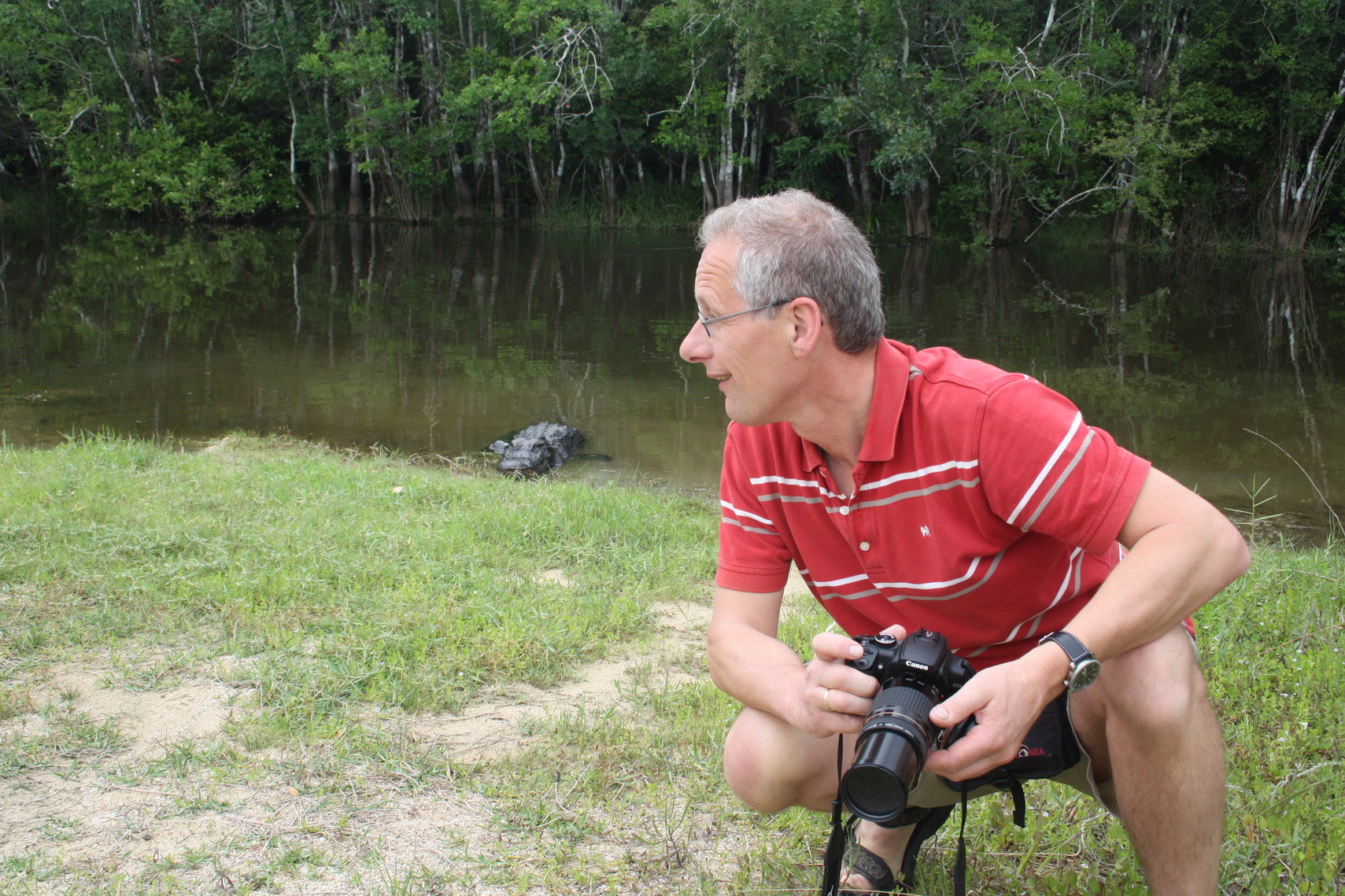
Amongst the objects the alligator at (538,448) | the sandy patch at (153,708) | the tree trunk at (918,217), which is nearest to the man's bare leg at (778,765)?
the sandy patch at (153,708)

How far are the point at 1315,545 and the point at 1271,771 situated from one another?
3300 mm

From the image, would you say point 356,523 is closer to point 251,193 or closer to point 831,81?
point 831,81

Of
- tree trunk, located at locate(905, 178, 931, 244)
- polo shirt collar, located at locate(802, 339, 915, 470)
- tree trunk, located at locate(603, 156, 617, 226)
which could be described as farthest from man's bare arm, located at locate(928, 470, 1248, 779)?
tree trunk, located at locate(603, 156, 617, 226)

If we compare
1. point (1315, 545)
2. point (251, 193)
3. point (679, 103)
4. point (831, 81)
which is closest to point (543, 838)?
point (1315, 545)

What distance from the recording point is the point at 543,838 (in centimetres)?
241

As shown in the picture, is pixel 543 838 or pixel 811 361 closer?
pixel 811 361

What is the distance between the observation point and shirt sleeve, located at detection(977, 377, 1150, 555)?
Answer: 1.83 meters

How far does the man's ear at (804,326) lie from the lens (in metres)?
1.97

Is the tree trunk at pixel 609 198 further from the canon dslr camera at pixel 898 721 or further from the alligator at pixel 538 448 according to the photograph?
the canon dslr camera at pixel 898 721

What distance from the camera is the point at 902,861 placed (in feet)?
7.38

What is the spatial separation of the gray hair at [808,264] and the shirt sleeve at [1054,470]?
29 cm

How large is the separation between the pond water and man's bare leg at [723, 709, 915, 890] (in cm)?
451

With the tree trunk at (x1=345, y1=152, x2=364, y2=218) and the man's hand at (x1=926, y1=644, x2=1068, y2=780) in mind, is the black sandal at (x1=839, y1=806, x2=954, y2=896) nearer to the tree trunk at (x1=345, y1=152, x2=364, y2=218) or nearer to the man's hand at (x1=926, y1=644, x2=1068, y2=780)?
the man's hand at (x1=926, y1=644, x2=1068, y2=780)

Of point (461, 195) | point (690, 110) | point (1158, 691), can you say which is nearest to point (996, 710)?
point (1158, 691)
